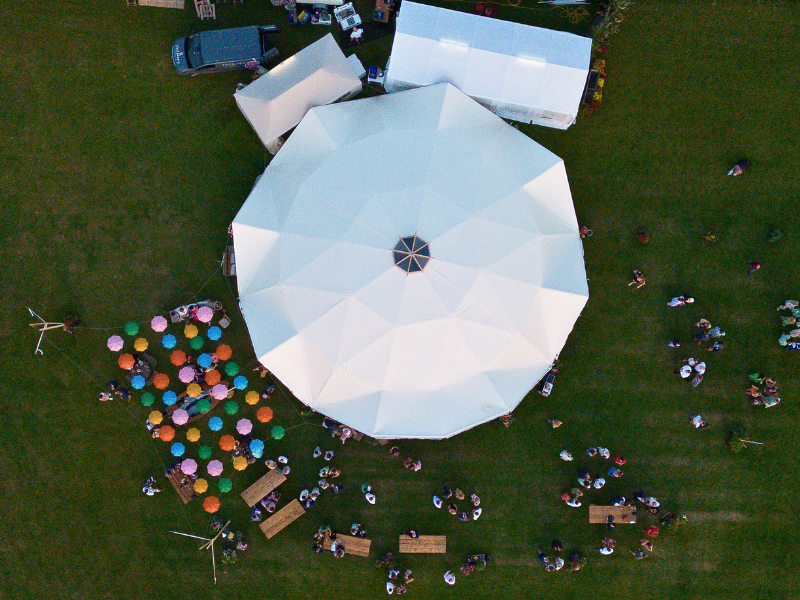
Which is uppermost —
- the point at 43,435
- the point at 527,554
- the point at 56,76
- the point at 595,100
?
the point at 595,100

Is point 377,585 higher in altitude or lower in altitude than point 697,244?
lower

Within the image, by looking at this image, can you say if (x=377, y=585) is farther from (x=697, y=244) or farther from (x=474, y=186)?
(x=697, y=244)

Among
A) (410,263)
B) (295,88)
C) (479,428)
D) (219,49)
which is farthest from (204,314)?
(479,428)

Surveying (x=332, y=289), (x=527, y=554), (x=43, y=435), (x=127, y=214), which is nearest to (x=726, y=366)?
(x=527, y=554)

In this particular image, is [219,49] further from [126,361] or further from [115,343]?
[126,361]

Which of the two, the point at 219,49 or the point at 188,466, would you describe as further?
the point at 188,466

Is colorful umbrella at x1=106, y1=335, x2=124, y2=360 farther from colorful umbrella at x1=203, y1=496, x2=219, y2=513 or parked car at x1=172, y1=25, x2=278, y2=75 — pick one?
parked car at x1=172, y1=25, x2=278, y2=75

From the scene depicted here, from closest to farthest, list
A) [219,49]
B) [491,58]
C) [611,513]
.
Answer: [491,58], [219,49], [611,513]
